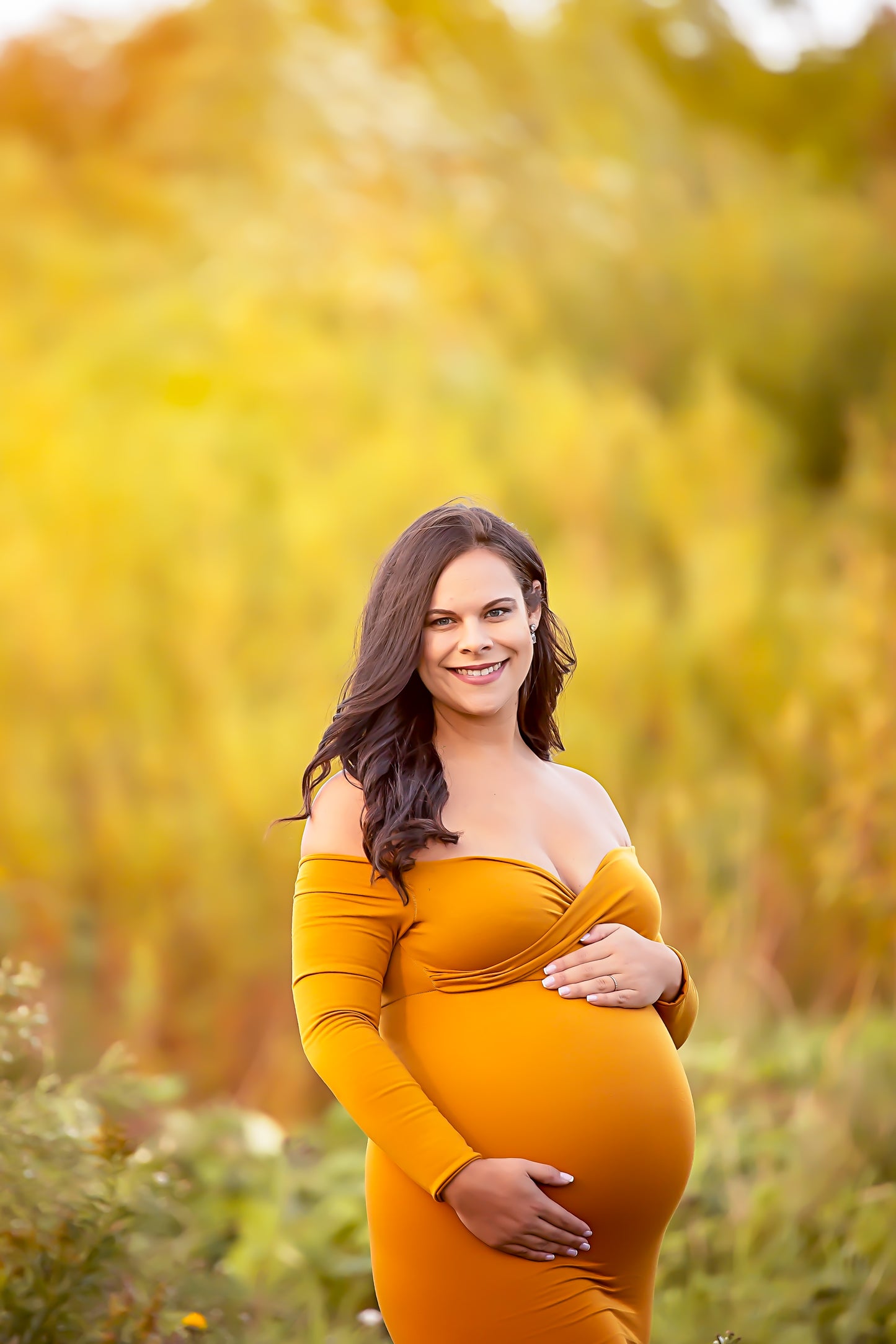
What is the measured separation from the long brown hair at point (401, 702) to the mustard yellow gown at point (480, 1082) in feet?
0.23

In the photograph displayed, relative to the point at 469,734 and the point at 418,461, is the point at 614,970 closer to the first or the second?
the point at 469,734

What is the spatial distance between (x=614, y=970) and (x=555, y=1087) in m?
0.18

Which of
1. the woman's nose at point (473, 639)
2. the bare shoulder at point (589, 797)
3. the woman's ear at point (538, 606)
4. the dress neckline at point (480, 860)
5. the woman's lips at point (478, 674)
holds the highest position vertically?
the woman's ear at point (538, 606)

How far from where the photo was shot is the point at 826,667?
4316 mm

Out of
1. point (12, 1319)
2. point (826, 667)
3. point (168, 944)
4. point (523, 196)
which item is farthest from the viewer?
point (523, 196)

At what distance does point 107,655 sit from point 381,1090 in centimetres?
294

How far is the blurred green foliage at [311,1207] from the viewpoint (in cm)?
216

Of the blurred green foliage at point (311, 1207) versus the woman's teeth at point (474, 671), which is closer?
the woman's teeth at point (474, 671)


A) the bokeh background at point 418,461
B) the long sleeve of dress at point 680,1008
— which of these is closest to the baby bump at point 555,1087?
the long sleeve of dress at point 680,1008

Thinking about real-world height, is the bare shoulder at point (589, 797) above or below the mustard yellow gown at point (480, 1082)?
above

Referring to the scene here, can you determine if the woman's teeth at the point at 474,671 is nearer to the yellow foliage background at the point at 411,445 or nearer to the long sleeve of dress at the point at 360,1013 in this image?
the long sleeve of dress at the point at 360,1013

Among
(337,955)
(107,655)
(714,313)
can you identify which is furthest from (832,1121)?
(714,313)

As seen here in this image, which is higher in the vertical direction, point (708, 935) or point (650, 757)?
point (650, 757)

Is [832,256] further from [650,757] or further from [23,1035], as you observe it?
[23,1035]
